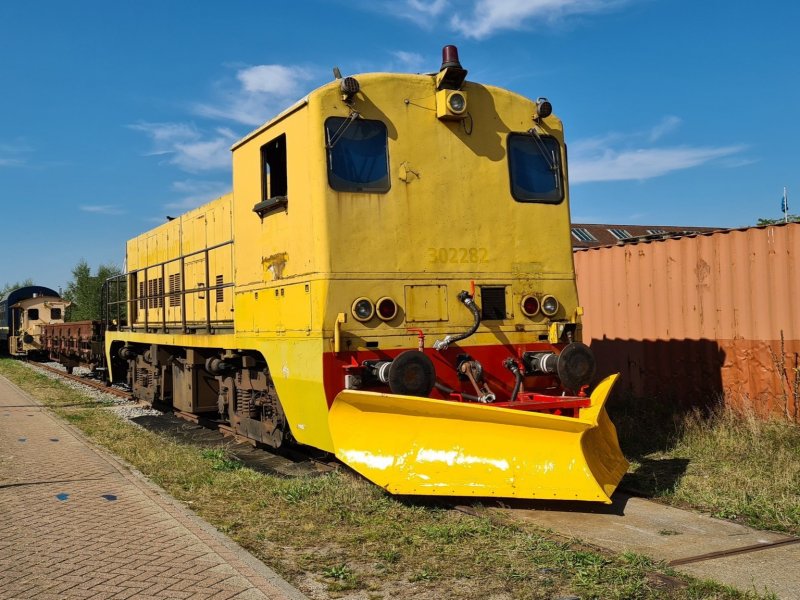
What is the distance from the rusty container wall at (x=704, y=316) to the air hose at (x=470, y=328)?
14.4ft

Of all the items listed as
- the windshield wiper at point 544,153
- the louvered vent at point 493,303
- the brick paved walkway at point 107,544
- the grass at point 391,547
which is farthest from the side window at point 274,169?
the brick paved walkway at point 107,544

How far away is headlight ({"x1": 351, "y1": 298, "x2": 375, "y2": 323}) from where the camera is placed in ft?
20.5

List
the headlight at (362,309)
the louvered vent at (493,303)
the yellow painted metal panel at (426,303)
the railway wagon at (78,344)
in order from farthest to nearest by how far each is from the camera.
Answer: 1. the railway wagon at (78,344)
2. the louvered vent at (493,303)
3. the yellow painted metal panel at (426,303)
4. the headlight at (362,309)

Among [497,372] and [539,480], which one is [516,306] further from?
[539,480]

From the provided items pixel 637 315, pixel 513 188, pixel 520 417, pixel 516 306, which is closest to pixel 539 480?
pixel 520 417

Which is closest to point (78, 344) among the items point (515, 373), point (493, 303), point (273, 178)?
point (273, 178)

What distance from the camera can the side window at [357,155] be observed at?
20.9ft

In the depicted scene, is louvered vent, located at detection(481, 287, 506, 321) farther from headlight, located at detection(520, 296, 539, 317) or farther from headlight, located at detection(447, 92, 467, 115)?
headlight, located at detection(447, 92, 467, 115)

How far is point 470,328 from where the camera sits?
6.62 metres

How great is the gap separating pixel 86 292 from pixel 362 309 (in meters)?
47.7

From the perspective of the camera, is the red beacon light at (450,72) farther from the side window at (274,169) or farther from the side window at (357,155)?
the side window at (274,169)

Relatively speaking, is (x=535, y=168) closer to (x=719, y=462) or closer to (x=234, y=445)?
(x=719, y=462)

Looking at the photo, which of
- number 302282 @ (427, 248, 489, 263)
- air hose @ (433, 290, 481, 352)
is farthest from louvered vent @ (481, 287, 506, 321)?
number 302282 @ (427, 248, 489, 263)

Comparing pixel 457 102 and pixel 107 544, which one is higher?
pixel 457 102
